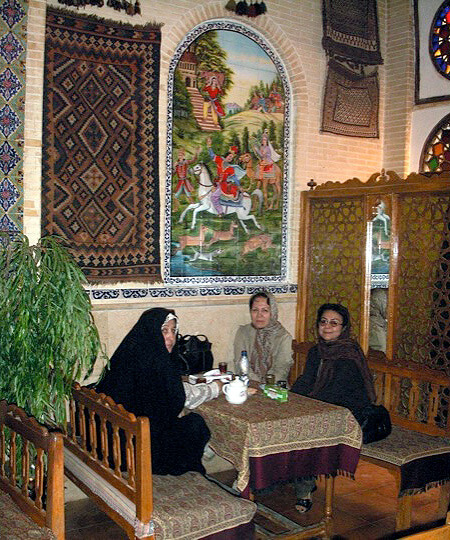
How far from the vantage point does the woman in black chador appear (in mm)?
3564

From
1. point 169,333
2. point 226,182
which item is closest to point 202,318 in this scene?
point 226,182

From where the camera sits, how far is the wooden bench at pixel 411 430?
164 inches

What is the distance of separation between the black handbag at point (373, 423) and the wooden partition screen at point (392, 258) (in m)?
0.81

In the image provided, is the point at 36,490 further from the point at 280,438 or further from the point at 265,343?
the point at 265,343

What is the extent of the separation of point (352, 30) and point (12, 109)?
11.9ft

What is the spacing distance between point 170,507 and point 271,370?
8.07 feet

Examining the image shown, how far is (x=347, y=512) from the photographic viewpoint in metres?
4.65

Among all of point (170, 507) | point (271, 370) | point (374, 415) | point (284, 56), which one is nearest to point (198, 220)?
point (271, 370)

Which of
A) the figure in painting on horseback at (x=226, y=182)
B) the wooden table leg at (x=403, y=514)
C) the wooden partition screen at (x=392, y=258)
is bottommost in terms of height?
the wooden table leg at (x=403, y=514)

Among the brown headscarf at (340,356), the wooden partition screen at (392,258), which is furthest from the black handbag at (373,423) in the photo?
the wooden partition screen at (392,258)

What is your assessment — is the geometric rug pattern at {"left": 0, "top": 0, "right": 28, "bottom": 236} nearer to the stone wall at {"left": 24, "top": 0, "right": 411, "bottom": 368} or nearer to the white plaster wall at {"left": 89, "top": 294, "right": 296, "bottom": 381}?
the stone wall at {"left": 24, "top": 0, "right": 411, "bottom": 368}

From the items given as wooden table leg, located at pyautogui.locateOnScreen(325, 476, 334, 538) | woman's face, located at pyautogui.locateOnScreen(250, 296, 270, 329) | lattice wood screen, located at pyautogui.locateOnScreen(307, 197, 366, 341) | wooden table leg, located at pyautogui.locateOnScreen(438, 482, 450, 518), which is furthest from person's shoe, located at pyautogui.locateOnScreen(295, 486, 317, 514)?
lattice wood screen, located at pyautogui.locateOnScreen(307, 197, 366, 341)

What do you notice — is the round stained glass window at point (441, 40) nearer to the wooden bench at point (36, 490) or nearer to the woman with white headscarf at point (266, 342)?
the woman with white headscarf at point (266, 342)

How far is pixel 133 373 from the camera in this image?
3.65 metres
